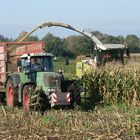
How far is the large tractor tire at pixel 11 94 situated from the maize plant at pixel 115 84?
3098 millimetres

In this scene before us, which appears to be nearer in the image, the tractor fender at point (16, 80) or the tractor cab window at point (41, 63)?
the tractor cab window at point (41, 63)

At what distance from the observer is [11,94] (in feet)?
52.3

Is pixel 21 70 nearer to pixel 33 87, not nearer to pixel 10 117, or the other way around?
pixel 33 87

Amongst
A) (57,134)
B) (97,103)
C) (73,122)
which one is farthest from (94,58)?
(57,134)

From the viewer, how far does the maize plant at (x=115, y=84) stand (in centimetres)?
1605

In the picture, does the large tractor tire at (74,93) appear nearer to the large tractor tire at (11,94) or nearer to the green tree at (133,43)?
the large tractor tire at (11,94)

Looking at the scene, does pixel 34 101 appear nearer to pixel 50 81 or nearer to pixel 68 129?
pixel 50 81

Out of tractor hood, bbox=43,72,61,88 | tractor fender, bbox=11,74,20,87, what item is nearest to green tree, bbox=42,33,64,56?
tractor fender, bbox=11,74,20,87

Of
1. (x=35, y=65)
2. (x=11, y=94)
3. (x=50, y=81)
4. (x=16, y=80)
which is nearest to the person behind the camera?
(x=50, y=81)

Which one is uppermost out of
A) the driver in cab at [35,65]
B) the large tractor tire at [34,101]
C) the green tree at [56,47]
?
the green tree at [56,47]

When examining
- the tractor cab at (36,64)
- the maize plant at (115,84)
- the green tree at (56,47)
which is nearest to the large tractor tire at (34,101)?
the tractor cab at (36,64)

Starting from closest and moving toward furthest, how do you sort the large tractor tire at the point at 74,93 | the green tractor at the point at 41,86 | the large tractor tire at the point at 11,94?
the green tractor at the point at 41,86 → the large tractor tire at the point at 74,93 → the large tractor tire at the point at 11,94

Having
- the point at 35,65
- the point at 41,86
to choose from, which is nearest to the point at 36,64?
the point at 35,65

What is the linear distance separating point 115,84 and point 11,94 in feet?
11.3
